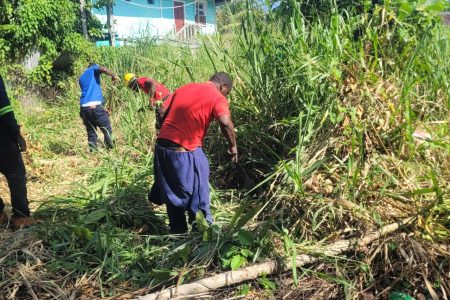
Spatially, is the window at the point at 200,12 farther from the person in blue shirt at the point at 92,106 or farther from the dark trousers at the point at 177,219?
the dark trousers at the point at 177,219

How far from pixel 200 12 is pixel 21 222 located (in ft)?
59.7

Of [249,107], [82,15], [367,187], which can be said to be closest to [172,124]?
[249,107]

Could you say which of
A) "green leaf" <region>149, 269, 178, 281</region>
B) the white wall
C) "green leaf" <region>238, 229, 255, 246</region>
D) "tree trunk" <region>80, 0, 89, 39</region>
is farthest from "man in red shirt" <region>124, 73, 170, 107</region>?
the white wall

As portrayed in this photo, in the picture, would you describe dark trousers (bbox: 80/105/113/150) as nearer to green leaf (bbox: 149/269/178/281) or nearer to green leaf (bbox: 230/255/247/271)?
green leaf (bbox: 149/269/178/281)

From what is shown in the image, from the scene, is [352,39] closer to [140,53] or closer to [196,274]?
[196,274]

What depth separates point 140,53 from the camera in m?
8.41

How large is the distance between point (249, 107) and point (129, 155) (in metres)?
1.72

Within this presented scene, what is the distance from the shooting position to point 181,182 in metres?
3.00

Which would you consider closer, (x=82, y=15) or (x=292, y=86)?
(x=292, y=86)

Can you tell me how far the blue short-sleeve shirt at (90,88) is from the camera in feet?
19.4

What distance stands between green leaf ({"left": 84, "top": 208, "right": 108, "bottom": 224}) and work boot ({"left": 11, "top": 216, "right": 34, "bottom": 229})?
0.62 meters

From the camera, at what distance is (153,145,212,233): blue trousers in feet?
9.85

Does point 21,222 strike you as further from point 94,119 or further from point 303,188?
point 94,119

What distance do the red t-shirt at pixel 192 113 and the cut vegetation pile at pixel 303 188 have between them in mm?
635
